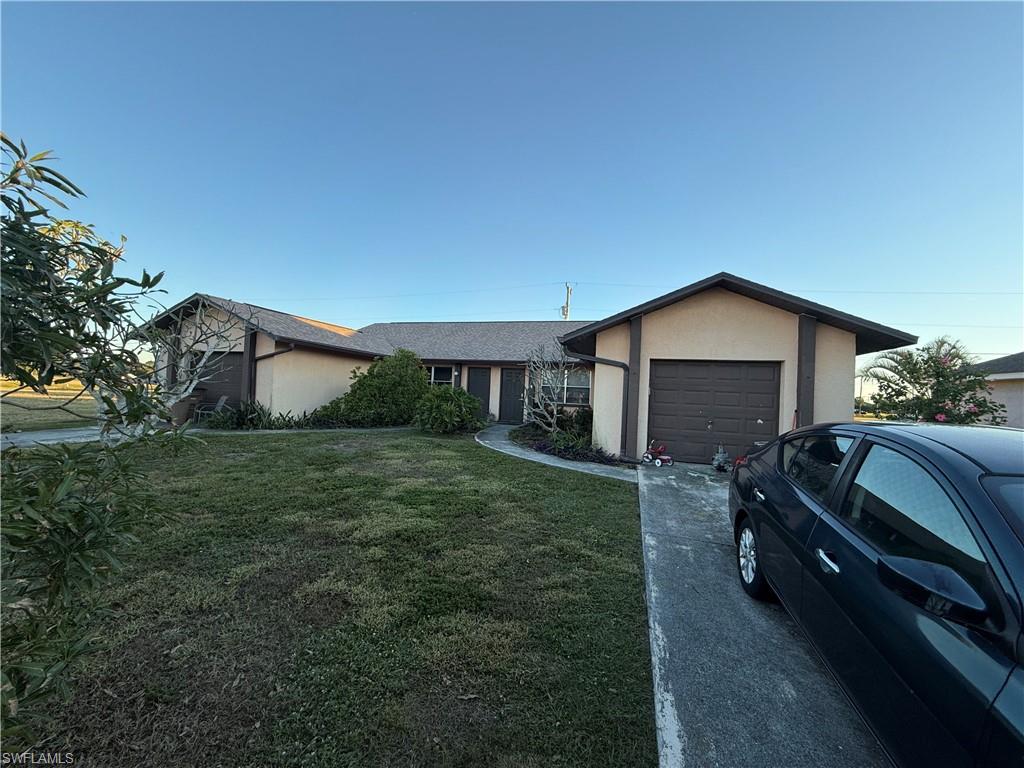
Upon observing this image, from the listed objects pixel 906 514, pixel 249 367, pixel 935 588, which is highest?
pixel 249 367

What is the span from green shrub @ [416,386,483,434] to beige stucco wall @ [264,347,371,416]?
4463 millimetres

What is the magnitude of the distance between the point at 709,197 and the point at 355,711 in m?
13.7

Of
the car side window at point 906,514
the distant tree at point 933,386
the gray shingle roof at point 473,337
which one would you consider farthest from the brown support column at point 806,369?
the gray shingle roof at point 473,337

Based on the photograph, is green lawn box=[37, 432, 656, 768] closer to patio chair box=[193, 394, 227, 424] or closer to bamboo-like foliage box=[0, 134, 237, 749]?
bamboo-like foliage box=[0, 134, 237, 749]

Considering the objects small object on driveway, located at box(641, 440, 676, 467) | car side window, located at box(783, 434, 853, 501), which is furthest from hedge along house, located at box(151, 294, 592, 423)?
car side window, located at box(783, 434, 853, 501)

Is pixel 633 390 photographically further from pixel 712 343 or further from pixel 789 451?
pixel 789 451

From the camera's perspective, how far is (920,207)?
30.6 ft

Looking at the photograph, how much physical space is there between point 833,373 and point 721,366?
6.47 feet

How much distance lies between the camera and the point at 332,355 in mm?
14359

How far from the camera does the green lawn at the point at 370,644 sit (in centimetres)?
183

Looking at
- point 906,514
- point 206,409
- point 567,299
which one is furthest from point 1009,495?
point 567,299

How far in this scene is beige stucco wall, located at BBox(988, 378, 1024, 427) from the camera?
1255cm

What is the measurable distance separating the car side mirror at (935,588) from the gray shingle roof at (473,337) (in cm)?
1349

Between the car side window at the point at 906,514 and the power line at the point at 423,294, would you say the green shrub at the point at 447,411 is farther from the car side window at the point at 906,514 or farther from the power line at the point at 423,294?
the power line at the point at 423,294
